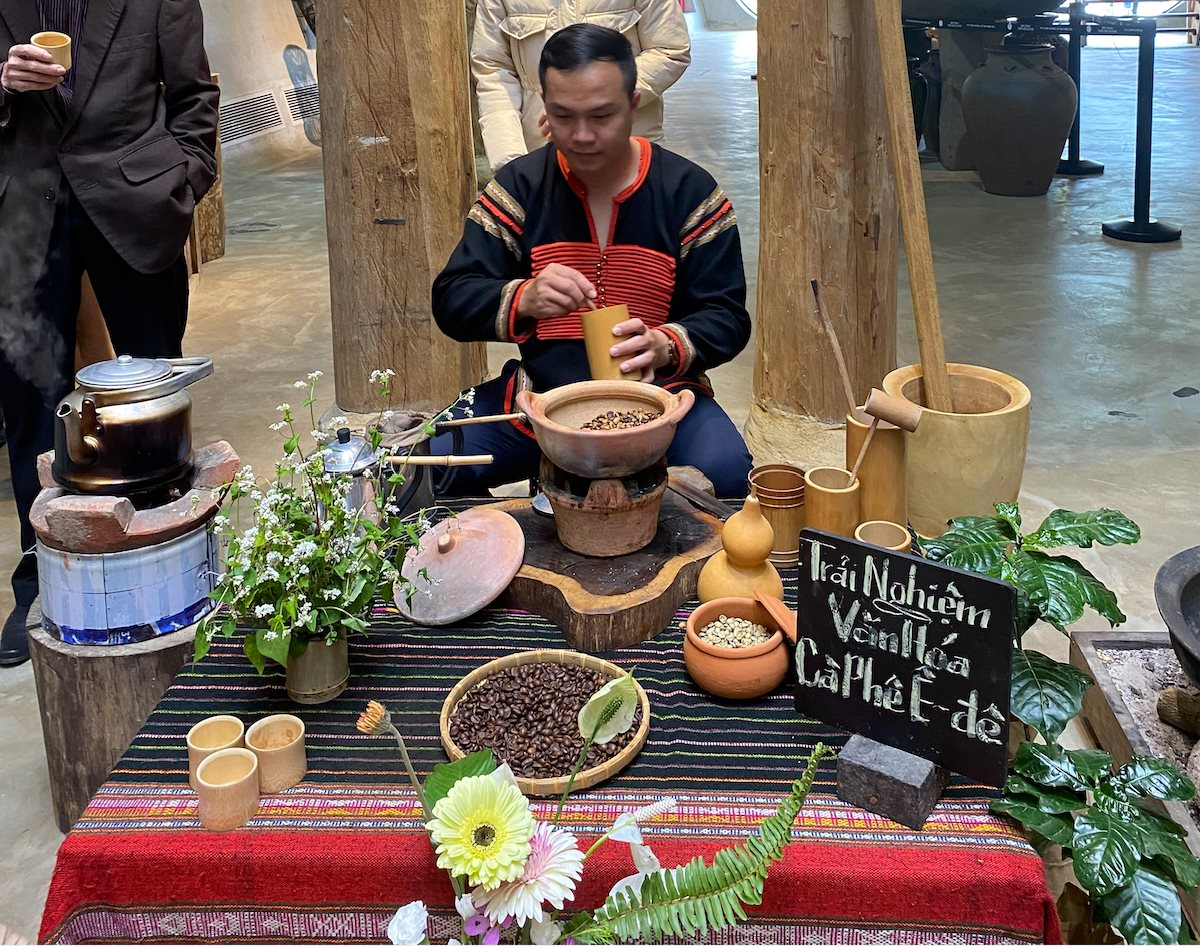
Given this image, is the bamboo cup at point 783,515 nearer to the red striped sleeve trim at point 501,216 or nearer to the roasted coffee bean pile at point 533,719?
the roasted coffee bean pile at point 533,719

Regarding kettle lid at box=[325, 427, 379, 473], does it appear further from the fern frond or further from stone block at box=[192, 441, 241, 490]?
the fern frond

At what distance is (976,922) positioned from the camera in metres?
1.59

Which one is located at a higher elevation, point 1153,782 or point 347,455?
point 347,455

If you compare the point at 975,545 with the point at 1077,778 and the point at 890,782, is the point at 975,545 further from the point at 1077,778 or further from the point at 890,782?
the point at 890,782

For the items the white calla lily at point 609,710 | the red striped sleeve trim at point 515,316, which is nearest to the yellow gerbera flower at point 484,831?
the white calla lily at point 609,710

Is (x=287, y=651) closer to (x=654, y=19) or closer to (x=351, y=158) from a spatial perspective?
(x=351, y=158)

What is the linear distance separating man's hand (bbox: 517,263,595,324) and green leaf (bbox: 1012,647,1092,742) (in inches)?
45.9

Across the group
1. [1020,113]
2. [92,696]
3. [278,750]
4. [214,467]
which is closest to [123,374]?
[214,467]

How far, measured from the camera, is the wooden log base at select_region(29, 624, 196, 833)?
2.38 metres

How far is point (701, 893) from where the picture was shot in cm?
140

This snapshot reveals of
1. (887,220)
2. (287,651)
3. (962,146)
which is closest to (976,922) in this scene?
(287,651)

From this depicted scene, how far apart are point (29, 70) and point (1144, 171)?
607 cm

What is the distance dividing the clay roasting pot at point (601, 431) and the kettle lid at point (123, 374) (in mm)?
726

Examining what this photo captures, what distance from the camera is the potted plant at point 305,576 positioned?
6.29 feet
